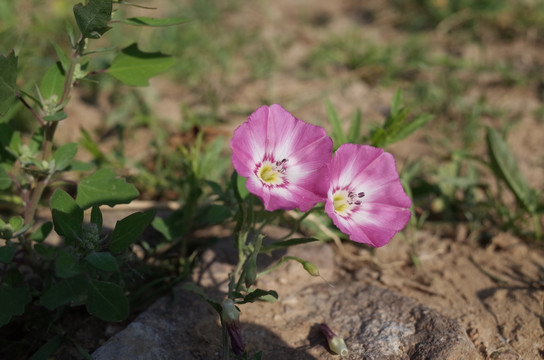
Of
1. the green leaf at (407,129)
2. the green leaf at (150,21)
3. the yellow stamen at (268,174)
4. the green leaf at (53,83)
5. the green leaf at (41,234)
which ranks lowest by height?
the green leaf at (41,234)

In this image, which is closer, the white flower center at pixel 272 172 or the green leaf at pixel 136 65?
the white flower center at pixel 272 172

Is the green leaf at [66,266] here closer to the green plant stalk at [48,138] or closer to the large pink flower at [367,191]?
the green plant stalk at [48,138]

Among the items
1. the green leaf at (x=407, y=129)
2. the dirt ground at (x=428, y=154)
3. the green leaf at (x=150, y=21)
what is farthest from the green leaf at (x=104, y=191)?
the green leaf at (x=407, y=129)

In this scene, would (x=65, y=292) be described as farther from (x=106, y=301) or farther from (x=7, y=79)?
(x=7, y=79)

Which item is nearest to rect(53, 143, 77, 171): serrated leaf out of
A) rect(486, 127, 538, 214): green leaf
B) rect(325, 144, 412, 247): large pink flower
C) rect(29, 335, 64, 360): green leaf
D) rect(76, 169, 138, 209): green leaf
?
rect(76, 169, 138, 209): green leaf

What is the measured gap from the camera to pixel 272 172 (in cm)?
190

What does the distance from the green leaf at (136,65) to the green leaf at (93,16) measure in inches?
11.3

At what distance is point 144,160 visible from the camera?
3.37 meters

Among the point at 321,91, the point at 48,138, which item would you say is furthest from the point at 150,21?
the point at 321,91

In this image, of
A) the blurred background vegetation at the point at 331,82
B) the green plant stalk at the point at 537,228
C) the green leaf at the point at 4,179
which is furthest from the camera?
the blurred background vegetation at the point at 331,82

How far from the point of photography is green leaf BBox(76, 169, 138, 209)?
75.7 inches

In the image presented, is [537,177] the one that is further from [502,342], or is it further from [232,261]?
[232,261]

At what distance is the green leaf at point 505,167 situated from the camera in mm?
2867

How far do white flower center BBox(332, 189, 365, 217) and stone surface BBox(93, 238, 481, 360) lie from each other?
29cm
